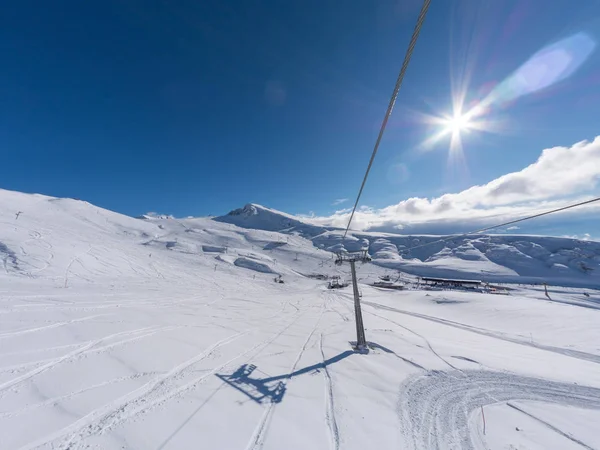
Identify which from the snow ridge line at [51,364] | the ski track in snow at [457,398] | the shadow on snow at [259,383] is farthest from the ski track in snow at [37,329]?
the ski track in snow at [457,398]

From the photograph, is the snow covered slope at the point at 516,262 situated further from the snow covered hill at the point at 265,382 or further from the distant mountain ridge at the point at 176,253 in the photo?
the snow covered hill at the point at 265,382

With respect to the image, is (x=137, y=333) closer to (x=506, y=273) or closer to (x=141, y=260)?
(x=141, y=260)

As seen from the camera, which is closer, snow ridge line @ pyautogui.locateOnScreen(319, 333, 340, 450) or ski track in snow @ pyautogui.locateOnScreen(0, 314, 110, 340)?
snow ridge line @ pyautogui.locateOnScreen(319, 333, 340, 450)

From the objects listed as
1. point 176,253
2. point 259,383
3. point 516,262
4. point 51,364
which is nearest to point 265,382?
point 259,383

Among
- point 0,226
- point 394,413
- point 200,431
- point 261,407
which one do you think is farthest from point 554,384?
point 0,226

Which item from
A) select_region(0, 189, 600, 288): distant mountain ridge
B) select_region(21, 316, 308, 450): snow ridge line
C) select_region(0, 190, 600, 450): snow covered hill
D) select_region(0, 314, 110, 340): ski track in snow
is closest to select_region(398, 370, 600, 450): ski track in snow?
select_region(0, 190, 600, 450): snow covered hill

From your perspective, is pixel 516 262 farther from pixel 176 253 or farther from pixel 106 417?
pixel 106 417

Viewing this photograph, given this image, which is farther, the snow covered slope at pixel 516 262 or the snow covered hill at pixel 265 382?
the snow covered slope at pixel 516 262

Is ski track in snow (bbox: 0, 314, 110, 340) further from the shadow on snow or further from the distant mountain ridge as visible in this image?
the distant mountain ridge
